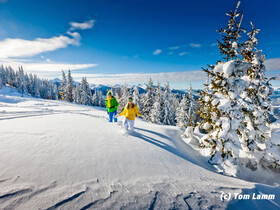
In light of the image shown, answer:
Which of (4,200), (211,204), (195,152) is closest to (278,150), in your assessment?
(195,152)

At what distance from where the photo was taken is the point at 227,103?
5.70 metres

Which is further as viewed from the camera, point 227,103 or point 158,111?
point 158,111

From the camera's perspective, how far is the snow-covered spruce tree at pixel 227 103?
5777 millimetres

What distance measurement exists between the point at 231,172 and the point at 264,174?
2730 mm

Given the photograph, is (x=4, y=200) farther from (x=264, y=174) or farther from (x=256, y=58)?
(x=256, y=58)

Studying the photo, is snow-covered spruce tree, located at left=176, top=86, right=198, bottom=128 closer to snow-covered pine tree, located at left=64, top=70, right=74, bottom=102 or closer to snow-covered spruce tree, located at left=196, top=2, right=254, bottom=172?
snow-covered spruce tree, located at left=196, top=2, right=254, bottom=172

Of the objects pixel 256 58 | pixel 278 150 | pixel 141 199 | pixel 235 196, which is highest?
pixel 256 58

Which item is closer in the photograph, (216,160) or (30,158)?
(30,158)

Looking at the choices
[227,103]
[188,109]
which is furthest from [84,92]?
[227,103]

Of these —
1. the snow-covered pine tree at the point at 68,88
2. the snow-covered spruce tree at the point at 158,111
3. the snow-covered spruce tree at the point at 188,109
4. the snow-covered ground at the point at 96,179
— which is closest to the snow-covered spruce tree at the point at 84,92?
the snow-covered pine tree at the point at 68,88

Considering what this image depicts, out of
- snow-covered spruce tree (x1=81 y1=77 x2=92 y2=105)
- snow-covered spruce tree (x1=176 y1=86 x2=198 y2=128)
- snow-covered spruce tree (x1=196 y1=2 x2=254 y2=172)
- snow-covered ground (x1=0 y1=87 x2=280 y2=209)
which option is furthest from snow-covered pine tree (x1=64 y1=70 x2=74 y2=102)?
snow-covered spruce tree (x1=196 y1=2 x2=254 y2=172)

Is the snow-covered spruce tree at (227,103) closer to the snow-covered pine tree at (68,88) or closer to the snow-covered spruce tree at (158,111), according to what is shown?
the snow-covered spruce tree at (158,111)

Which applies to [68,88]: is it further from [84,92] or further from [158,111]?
[158,111]

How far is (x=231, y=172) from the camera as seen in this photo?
5344 millimetres
